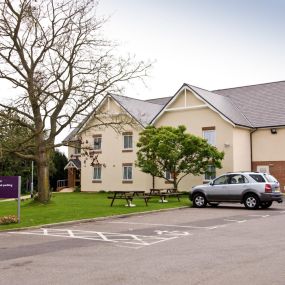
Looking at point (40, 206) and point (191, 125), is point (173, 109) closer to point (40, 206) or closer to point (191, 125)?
point (191, 125)

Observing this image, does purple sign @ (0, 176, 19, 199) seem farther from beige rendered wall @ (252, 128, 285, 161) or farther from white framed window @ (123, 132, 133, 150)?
white framed window @ (123, 132, 133, 150)

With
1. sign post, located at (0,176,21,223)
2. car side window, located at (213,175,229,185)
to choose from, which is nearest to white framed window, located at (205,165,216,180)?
car side window, located at (213,175,229,185)

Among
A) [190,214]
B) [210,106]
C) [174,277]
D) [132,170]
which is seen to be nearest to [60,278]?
[174,277]

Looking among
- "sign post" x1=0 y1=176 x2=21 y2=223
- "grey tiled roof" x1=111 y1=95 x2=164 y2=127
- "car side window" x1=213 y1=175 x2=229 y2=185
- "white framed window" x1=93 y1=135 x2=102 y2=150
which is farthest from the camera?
"white framed window" x1=93 y1=135 x2=102 y2=150

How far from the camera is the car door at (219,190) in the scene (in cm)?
2356

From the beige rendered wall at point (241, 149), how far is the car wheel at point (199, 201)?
1215 centimetres

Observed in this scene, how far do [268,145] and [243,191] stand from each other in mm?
15038

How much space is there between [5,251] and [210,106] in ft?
92.0

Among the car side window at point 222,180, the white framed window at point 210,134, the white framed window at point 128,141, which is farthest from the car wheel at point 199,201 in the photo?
the white framed window at point 128,141

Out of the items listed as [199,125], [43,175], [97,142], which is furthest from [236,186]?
[97,142]

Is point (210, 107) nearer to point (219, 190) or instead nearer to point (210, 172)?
point (210, 172)

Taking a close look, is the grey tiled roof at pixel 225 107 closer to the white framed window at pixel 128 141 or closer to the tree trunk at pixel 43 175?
the white framed window at pixel 128 141

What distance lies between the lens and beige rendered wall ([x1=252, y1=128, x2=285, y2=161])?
36.2 meters

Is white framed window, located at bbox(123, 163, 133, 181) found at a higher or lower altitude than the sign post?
higher
